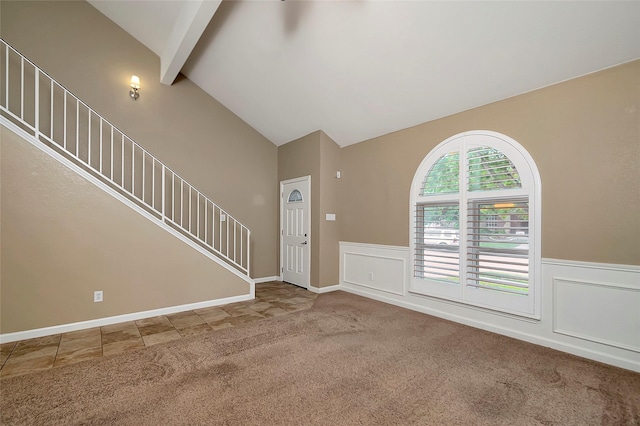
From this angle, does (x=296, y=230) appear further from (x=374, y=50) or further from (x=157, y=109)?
(x=374, y=50)

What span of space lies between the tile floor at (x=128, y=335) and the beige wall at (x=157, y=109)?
1.84m

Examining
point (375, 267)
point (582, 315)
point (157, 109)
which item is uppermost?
point (157, 109)

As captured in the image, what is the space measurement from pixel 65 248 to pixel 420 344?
13.8 feet

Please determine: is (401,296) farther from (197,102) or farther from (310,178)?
(197,102)

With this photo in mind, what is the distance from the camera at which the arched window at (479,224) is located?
10.2 ft

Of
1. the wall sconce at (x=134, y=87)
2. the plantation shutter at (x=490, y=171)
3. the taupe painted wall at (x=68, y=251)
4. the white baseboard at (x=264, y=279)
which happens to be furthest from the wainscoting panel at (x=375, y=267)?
the wall sconce at (x=134, y=87)

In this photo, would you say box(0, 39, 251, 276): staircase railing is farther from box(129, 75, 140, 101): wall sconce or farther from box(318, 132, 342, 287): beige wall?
box(318, 132, 342, 287): beige wall

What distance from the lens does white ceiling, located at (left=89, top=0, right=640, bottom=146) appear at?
255cm

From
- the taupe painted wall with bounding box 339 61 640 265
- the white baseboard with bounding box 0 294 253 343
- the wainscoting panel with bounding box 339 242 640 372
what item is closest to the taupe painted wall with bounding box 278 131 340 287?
the white baseboard with bounding box 0 294 253 343

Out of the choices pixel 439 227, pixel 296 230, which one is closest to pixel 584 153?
pixel 439 227

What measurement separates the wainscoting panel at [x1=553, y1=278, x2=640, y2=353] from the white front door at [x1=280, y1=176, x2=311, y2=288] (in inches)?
143

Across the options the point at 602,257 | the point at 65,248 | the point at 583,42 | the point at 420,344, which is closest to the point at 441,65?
the point at 583,42

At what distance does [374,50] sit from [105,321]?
15.4ft

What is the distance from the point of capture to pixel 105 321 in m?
3.53
